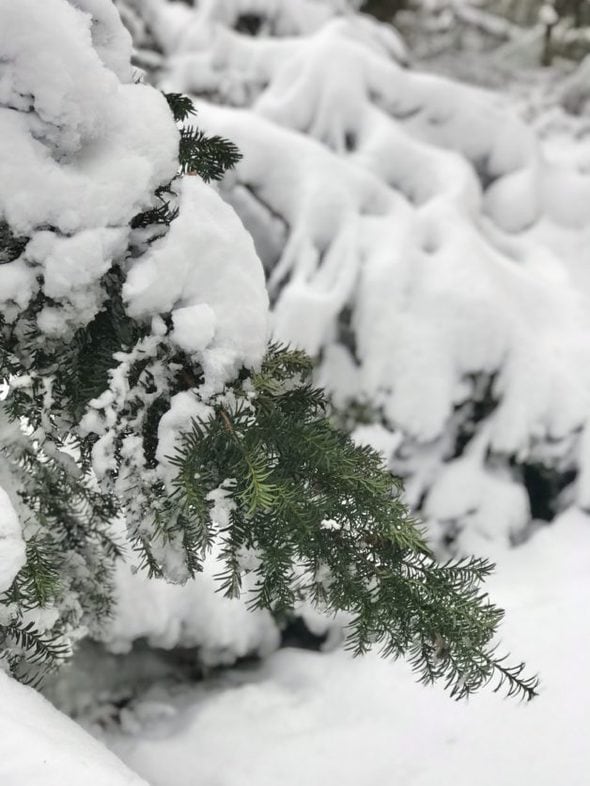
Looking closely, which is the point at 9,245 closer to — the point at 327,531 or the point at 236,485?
the point at 236,485

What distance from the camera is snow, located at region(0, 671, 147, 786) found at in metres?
1.18

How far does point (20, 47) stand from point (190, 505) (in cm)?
93

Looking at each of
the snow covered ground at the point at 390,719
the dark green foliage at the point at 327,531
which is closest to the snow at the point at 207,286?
the dark green foliage at the point at 327,531

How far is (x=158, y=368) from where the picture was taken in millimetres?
1381

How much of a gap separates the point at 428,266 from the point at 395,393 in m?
0.80

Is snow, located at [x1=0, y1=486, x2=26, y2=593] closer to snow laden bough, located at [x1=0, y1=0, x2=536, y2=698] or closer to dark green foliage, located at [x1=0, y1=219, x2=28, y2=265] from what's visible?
snow laden bough, located at [x1=0, y1=0, x2=536, y2=698]

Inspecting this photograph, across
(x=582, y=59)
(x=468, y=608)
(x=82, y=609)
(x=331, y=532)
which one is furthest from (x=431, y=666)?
(x=582, y=59)

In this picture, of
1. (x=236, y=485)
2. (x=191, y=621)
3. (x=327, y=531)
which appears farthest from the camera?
(x=191, y=621)

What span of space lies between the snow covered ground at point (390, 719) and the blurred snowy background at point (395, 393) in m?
0.01

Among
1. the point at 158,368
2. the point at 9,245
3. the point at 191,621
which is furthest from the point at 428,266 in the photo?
the point at 9,245

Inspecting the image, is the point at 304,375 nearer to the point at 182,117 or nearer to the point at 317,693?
the point at 182,117

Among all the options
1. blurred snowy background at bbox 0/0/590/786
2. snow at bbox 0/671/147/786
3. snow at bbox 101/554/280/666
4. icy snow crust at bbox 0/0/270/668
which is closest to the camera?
snow at bbox 0/671/147/786

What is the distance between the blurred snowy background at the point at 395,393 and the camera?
104 inches

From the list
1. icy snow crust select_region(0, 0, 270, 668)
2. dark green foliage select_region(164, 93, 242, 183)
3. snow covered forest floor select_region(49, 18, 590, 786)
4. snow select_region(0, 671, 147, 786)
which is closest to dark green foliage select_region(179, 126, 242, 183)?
dark green foliage select_region(164, 93, 242, 183)
